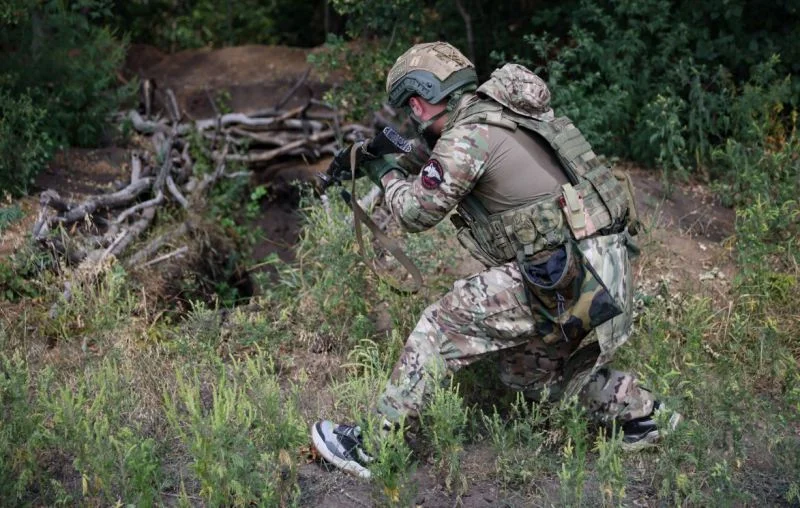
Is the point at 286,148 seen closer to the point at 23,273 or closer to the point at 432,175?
the point at 23,273

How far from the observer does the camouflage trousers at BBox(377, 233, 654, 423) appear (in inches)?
146

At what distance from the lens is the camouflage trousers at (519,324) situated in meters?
3.70

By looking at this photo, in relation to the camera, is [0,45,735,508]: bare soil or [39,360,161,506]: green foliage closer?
[39,360,161,506]: green foliage

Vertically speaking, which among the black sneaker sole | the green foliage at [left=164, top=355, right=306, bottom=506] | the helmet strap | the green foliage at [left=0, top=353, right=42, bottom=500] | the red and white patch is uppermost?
the helmet strap

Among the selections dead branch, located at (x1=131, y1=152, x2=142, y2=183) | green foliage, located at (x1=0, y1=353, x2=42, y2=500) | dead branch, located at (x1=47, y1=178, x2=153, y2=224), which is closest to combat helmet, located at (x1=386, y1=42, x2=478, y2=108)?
green foliage, located at (x1=0, y1=353, x2=42, y2=500)

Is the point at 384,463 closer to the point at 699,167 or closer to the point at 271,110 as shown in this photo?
the point at 699,167

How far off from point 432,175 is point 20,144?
3.72m

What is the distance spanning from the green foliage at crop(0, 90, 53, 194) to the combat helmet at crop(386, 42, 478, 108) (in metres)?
3.35

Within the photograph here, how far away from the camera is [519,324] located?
149 inches

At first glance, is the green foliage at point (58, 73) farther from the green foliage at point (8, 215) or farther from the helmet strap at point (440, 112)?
the helmet strap at point (440, 112)

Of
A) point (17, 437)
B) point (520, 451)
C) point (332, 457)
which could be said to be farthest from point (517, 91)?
point (17, 437)

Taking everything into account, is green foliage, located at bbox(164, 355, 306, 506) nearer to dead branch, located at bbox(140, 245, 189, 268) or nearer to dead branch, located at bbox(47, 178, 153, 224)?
dead branch, located at bbox(140, 245, 189, 268)

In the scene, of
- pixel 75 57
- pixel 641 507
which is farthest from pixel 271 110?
pixel 641 507

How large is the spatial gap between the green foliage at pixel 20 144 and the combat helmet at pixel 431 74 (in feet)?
11.0
